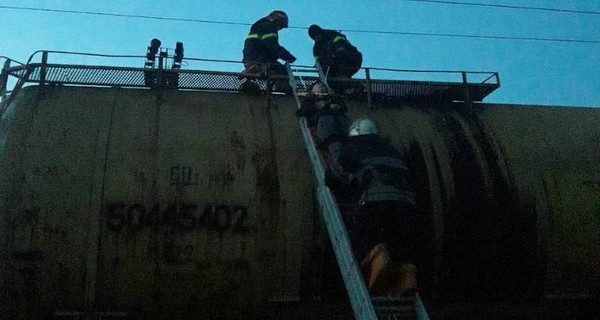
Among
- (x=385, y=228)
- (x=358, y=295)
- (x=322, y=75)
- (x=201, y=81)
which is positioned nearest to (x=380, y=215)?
(x=385, y=228)

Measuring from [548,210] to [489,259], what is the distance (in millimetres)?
1125

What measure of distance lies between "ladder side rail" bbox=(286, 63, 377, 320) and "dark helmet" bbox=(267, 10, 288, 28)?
3.56 m

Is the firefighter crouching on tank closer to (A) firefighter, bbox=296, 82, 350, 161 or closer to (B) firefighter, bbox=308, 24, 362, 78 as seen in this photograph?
(B) firefighter, bbox=308, 24, 362, 78

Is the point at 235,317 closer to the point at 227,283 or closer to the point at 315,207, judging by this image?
the point at 227,283

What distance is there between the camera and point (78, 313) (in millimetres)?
6957

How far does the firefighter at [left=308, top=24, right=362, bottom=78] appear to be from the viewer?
9570 millimetres

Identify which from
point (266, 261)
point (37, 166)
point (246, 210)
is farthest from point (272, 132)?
point (37, 166)

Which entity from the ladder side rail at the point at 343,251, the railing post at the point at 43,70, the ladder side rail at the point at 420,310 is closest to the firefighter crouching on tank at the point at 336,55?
the ladder side rail at the point at 343,251

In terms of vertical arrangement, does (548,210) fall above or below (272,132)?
below

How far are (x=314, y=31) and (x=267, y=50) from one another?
40.3 inches

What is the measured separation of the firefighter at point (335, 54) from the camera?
31.4ft

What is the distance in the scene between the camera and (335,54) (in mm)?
9586

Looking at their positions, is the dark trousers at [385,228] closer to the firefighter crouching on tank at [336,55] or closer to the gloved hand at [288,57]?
the firefighter crouching on tank at [336,55]

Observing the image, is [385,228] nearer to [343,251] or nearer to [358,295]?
[343,251]
